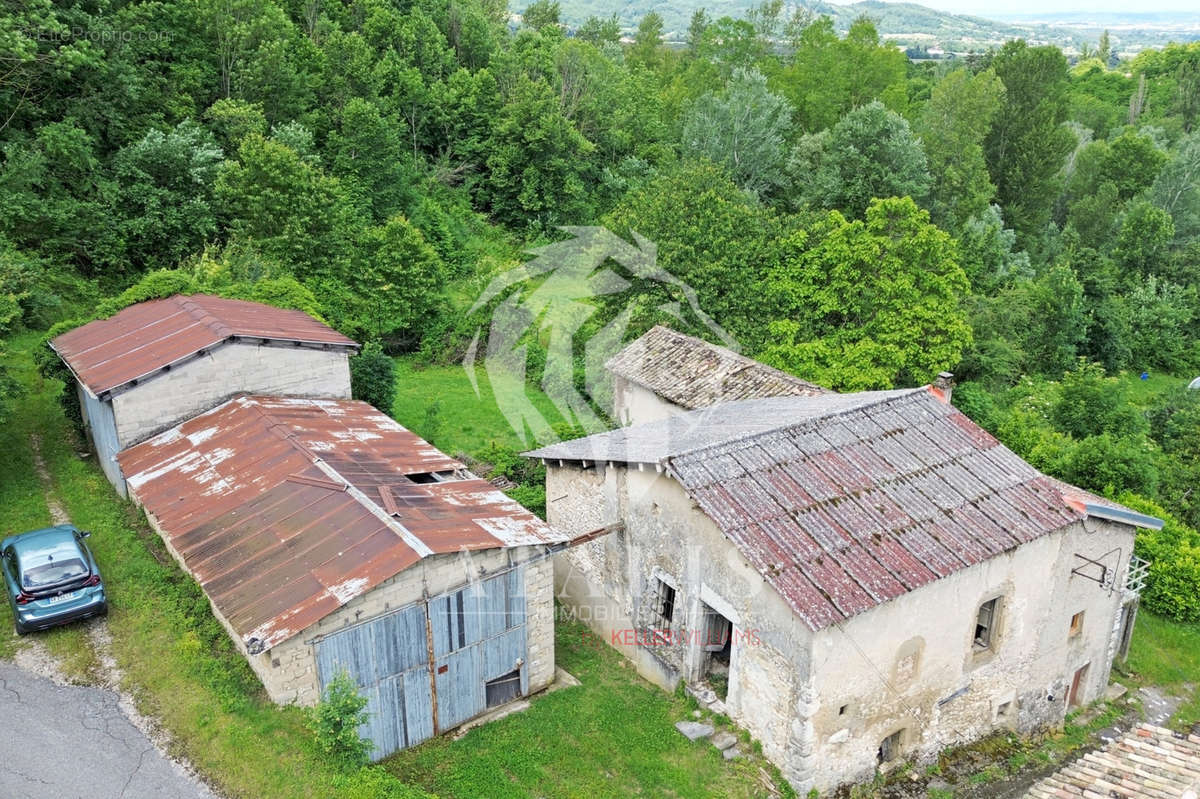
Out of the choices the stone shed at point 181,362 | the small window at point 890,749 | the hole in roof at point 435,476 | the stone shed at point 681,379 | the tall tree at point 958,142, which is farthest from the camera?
the tall tree at point 958,142

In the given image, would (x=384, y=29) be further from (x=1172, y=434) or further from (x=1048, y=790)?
(x=1048, y=790)

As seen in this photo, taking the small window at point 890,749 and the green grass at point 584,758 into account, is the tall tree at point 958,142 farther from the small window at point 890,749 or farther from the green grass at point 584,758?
the green grass at point 584,758

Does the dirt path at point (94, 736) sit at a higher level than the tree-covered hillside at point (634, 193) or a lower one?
lower

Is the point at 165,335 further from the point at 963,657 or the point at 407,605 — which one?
the point at 963,657

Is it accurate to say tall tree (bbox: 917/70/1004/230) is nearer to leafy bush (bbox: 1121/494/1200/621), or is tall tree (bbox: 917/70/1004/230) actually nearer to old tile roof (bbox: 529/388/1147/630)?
leafy bush (bbox: 1121/494/1200/621)

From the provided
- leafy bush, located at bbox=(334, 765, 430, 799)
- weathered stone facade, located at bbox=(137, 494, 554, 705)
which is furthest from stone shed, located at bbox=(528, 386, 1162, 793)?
leafy bush, located at bbox=(334, 765, 430, 799)

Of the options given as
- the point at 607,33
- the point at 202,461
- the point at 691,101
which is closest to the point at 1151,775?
the point at 202,461

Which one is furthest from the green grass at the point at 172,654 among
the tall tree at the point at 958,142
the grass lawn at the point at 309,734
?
the tall tree at the point at 958,142

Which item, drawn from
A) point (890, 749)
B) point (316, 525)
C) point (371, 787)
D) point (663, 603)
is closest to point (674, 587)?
point (663, 603)
